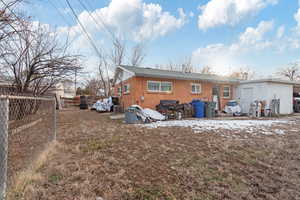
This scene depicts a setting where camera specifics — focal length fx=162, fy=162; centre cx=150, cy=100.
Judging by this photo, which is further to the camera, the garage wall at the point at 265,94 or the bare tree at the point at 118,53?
the bare tree at the point at 118,53

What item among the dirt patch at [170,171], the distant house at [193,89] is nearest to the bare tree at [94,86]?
the distant house at [193,89]

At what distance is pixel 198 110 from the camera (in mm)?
9820

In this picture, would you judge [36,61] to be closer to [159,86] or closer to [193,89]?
[159,86]

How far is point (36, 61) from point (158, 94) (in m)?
6.70

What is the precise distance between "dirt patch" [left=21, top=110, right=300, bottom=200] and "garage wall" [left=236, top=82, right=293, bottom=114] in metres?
8.83

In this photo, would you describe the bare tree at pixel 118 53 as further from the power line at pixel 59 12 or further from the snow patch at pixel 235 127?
the snow patch at pixel 235 127

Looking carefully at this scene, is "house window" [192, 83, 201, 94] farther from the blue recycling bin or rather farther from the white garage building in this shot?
the white garage building

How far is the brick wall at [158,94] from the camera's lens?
10.1m

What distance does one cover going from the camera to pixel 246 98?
498 inches

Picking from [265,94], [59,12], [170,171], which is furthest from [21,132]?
[265,94]

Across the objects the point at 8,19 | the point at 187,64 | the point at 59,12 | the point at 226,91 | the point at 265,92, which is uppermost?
the point at 187,64

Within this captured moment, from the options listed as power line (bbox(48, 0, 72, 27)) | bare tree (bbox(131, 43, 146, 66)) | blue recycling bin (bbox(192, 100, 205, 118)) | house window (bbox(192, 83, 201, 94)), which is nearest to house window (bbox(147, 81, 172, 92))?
house window (bbox(192, 83, 201, 94))

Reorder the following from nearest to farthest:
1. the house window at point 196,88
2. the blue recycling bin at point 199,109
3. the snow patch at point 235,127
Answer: the snow patch at point 235,127 < the blue recycling bin at point 199,109 < the house window at point 196,88

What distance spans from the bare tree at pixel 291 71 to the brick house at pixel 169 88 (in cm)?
2945
